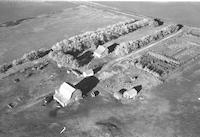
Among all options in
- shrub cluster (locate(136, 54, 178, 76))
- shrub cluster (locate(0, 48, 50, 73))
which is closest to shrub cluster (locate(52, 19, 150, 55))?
shrub cluster (locate(0, 48, 50, 73))

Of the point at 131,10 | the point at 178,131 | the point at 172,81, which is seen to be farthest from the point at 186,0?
the point at 178,131

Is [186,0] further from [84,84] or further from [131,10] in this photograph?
[84,84]

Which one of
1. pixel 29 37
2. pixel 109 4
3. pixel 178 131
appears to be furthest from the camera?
pixel 109 4

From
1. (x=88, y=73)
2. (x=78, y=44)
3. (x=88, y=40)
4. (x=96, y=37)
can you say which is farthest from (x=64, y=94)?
(x=96, y=37)

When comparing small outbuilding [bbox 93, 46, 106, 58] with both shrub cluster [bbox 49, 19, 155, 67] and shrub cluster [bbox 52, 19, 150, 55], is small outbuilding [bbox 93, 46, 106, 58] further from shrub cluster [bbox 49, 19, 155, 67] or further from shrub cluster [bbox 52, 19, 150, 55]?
shrub cluster [bbox 52, 19, 150, 55]

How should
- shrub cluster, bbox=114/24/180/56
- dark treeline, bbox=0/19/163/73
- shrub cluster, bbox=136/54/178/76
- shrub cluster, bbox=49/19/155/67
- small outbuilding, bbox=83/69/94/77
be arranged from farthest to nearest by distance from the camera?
shrub cluster, bbox=114/24/180/56, shrub cluster, bbox=49/19/155/67, dark treeline, bbox=0/19/163/73, shrub cluster, bbox=136/54/178/76, small outbuilding, bbox=83/69/94/77

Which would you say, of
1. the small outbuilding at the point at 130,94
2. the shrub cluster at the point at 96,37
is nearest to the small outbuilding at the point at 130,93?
the small outbuilding at the point at 130,94

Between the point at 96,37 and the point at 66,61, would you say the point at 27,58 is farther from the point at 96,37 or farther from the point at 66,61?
the point at 96,37
